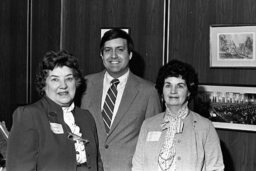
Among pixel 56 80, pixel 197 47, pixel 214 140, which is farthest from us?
pixel 197 47

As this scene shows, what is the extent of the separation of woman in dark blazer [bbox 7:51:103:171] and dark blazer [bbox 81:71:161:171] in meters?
0.37

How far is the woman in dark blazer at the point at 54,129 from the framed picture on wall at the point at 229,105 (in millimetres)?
1275

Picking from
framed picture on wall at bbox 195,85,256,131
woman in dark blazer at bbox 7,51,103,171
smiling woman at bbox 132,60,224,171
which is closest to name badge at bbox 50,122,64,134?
woman in dark blazer at bbox 7,51,103,171

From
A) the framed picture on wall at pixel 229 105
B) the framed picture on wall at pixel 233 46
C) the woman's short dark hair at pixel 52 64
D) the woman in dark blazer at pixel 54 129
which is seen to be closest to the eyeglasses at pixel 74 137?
the woman in dark blazer at pixel 54 129

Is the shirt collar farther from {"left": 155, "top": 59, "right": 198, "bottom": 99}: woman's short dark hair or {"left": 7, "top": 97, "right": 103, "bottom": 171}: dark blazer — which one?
{"left": 7, "top": 97, "right": 103, "bottom": 171}: dark blazer

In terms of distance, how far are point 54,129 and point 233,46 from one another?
1825 mm

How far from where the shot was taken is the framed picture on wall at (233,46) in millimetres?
3209

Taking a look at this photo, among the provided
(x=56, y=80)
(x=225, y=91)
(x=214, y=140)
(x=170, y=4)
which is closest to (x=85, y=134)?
(x=56, y=80)

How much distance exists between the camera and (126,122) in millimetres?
2893

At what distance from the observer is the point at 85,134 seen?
7.93 ft

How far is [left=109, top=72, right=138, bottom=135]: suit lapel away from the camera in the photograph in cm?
289

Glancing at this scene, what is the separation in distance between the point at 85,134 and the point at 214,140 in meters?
0.83

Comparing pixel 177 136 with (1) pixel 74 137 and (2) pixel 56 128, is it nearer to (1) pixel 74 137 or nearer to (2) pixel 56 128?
(1) pixel 74 137

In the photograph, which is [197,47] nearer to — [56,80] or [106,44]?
[106,44]
